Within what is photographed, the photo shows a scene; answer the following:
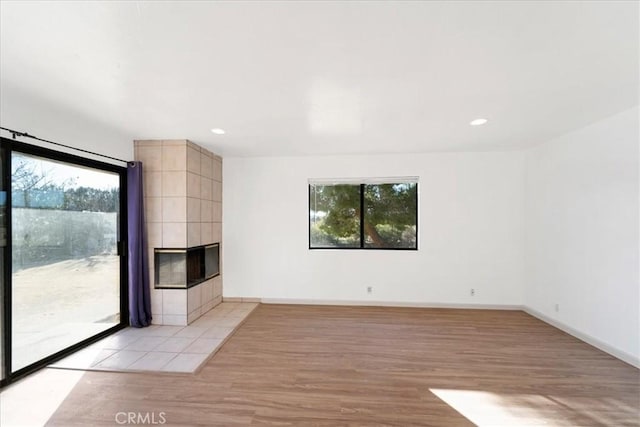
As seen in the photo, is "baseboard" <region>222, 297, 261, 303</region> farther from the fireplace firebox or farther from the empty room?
the fireplace firebox

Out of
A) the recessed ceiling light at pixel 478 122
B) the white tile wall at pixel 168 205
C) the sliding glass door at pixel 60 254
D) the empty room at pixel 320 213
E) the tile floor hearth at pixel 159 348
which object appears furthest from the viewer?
the white tile wall at pixel 168 205

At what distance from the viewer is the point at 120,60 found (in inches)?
65.7

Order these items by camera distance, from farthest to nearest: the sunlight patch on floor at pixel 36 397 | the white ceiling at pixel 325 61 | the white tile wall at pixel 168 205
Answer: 1. the white tile wall at pixel 168 205
2. the sunlight patch on floor at pixel 36 397
3. the white ceiling at pixel 325 61

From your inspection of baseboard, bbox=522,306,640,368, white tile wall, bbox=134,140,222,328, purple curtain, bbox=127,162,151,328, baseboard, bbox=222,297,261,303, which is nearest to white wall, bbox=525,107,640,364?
baseboard, bbox=522,306,640,368

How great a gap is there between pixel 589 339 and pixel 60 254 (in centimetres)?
575

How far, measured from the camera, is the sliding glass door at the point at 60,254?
230 centimetres

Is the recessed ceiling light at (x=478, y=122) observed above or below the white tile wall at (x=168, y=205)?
above

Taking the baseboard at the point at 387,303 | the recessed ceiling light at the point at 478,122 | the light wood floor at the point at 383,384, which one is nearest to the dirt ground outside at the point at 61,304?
the light wood floor at the point at 383,384

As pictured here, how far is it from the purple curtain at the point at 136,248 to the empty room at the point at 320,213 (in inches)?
1.3

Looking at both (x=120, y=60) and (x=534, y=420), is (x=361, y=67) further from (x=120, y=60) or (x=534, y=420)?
(x=534, y=420)

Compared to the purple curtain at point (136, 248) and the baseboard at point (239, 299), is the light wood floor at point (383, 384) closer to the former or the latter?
the purple curtain at point (136, 248)

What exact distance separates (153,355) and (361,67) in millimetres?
3249

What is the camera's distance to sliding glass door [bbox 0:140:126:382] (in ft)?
7.56

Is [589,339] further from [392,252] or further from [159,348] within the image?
[159,348]
